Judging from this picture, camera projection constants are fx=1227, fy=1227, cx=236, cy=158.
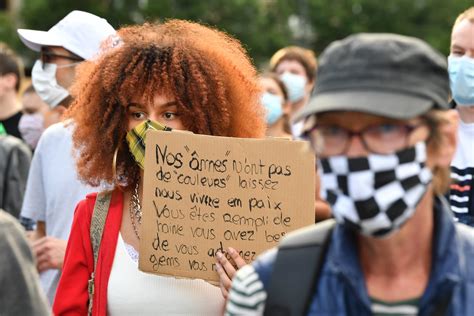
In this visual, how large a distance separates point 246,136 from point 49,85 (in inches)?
93.3

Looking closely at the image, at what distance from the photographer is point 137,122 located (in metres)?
4.75

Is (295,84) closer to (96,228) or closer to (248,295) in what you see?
(96,228)

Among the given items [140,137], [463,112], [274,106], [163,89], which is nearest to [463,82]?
[463,112]

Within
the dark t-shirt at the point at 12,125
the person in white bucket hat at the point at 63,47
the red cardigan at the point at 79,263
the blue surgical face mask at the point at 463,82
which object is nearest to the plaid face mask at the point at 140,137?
the red cardigan at the point at 79,263

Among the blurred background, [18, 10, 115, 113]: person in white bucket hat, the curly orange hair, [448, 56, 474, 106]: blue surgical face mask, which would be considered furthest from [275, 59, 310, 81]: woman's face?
the blurred background

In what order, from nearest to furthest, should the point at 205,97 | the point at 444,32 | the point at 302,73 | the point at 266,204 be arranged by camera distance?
the point at 266,204
the point at 205,97
the point at 302,73
the point at 444,32

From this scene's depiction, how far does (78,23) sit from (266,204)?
2578 mm

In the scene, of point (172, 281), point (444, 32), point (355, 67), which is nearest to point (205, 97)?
point (172, 281)

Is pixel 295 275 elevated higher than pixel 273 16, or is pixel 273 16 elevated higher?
pixel 273 16

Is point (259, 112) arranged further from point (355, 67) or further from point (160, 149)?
point (355, 67)

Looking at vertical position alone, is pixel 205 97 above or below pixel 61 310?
above

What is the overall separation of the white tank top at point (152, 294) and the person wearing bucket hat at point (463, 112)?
1714mm

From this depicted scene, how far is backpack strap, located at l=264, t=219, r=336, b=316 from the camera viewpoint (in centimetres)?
287

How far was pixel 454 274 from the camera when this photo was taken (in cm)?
287
